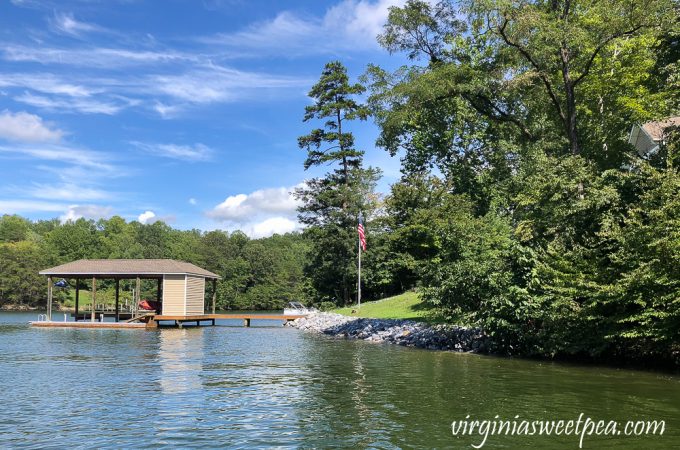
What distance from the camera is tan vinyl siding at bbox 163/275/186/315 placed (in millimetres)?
40375

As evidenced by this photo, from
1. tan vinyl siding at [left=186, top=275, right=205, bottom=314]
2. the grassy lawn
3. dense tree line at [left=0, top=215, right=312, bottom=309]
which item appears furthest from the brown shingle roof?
dense tree line at [left=0, top=215, right=312, bottom=309]

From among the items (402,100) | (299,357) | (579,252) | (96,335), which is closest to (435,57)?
(402,100)

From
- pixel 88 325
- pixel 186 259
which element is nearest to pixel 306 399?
pixel 88 325

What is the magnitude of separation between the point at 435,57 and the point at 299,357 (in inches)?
664

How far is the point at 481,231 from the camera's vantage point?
1013 inches

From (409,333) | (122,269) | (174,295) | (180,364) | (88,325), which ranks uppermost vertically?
(122,269)

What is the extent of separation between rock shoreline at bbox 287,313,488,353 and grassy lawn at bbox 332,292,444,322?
1801mm

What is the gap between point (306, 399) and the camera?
12.3 metres

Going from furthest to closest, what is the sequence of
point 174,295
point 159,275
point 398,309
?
1. point 174,295
2. point 159,275
3. point 398,309

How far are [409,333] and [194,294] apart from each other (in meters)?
21.9

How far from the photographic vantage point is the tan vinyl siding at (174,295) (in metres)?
40.4

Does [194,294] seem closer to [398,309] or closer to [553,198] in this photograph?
[398,309]

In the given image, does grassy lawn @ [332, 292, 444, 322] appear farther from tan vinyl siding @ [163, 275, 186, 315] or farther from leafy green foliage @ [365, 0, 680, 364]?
tan vinyl siding @ [163, 275, 186, 315]

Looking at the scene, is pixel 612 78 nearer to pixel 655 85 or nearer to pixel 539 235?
pixel 655 85
